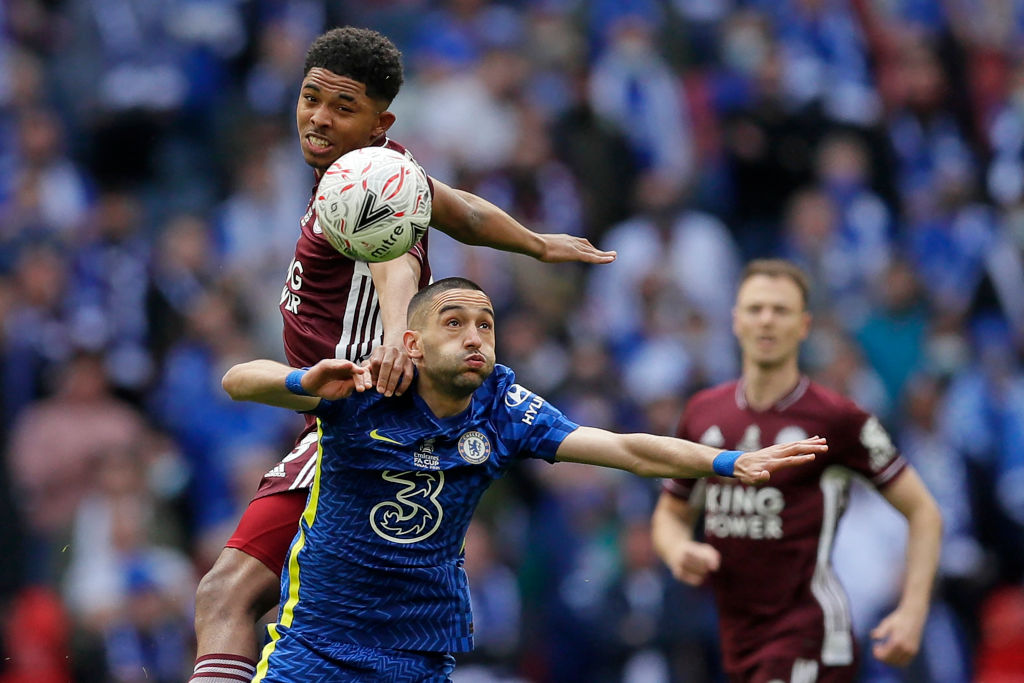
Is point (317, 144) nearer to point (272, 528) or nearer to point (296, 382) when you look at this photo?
point (296, 382)

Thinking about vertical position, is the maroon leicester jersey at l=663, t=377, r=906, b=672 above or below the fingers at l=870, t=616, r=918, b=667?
above

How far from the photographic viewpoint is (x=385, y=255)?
19.4 feet

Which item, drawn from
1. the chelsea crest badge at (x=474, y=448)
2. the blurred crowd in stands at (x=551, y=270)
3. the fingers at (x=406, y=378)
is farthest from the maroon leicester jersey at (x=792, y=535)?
the blurred crowd in stands at (x=551, y=270)

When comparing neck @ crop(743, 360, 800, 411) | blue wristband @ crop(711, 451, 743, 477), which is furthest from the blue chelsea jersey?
neck @ crop(743, 360, 800, 411)

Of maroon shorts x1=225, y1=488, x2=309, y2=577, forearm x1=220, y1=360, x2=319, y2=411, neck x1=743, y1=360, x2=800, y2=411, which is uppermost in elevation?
neck x1=743, y1=360, x2=800, y2=411

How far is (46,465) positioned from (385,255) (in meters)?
6.46

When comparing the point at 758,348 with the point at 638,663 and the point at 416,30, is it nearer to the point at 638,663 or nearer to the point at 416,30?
the point at 638,663

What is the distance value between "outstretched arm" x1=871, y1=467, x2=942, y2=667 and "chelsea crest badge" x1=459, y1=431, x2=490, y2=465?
7.85ft

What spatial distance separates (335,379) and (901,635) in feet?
11.0

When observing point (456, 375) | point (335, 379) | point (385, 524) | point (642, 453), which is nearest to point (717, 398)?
point (642, 453)

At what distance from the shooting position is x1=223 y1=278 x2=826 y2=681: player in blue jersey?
19.6ft

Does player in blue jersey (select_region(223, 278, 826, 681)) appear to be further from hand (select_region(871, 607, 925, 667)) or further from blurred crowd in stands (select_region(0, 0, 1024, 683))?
blurred crowd in stands (select_region(0, 0, 1024, 683))

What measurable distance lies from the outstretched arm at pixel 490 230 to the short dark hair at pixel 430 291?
1.02ft

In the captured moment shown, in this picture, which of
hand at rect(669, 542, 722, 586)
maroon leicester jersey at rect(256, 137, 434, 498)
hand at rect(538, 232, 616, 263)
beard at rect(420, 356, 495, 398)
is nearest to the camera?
beard at rect(420, 356, 495, 398)
